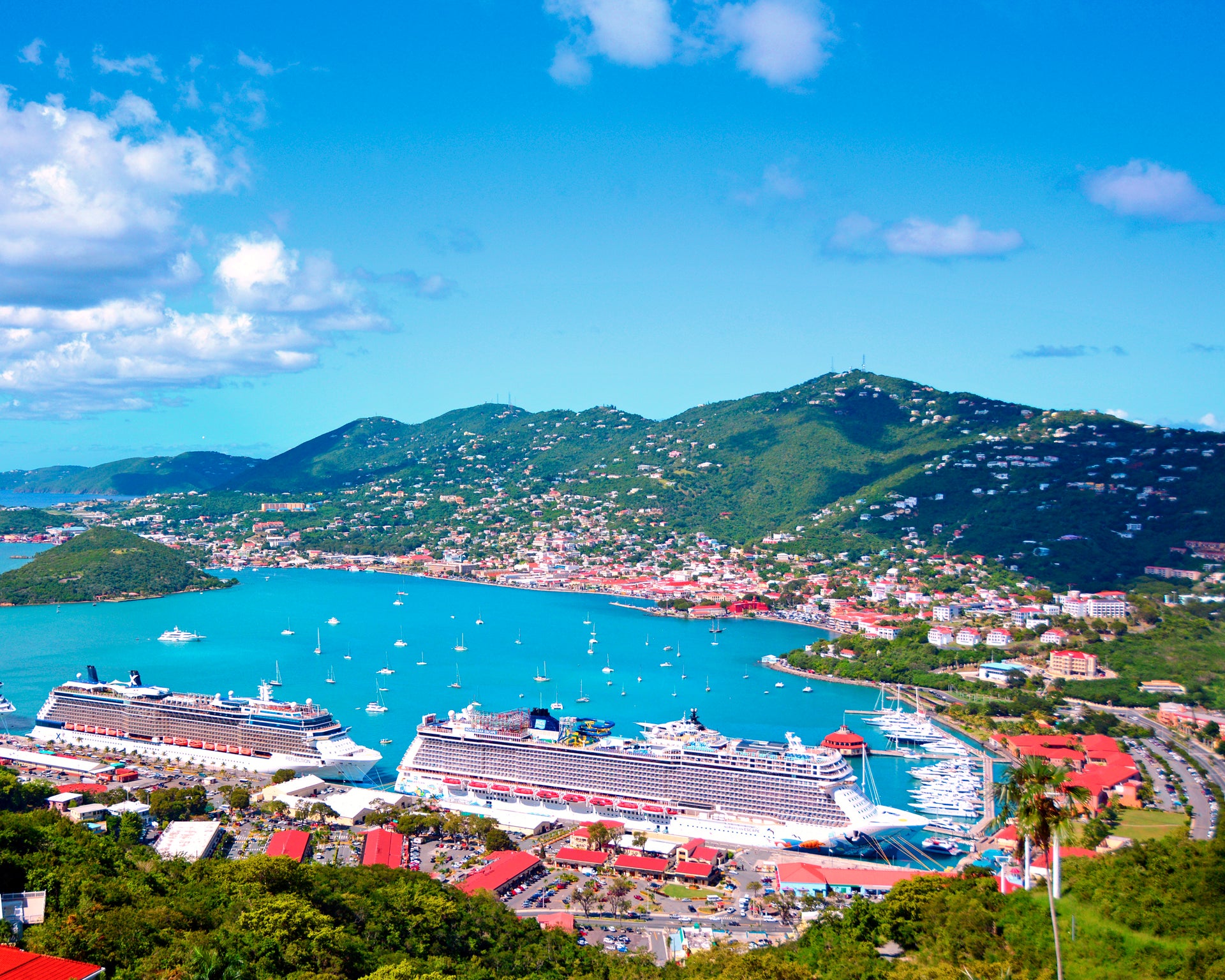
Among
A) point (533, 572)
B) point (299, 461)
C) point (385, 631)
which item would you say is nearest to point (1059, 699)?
point (385, 631)

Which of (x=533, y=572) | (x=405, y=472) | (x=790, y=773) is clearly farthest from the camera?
(x=405, y=472)

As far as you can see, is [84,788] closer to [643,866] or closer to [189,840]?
[189,840]

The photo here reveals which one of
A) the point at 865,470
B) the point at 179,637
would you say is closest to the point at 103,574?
→ the point at 179,637

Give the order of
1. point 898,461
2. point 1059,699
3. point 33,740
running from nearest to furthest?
point 33,740 → point 1059,699 → point 898,461

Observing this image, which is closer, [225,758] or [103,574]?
[225,758]

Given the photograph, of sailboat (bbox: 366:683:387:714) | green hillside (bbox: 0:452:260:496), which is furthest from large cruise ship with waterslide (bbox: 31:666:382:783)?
green hillside (bbox: 0:452:260:496)

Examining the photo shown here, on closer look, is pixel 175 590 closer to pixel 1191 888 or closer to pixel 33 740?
pixel 33 740

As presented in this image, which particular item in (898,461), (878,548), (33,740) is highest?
(898,461)

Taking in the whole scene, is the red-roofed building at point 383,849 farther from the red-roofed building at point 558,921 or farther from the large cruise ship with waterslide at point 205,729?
the large cruise ship with waterslide at point 205,729
